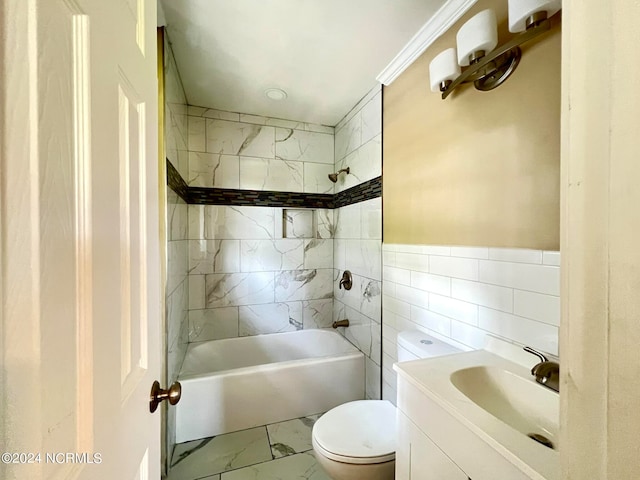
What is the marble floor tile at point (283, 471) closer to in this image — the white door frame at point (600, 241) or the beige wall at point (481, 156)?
the beige wall at point (481, 156)

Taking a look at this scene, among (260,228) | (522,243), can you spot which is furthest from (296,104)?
(522,243)

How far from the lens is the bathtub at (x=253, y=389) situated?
178 centimetres

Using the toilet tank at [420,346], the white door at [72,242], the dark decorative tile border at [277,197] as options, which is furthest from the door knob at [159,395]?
the dark decorative tile border at [277,197]

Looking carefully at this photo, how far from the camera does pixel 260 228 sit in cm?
262

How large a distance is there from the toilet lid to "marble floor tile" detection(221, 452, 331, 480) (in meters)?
0.44

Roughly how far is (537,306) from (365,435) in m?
0.99

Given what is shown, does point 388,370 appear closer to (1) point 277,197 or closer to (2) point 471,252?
(2) point 471,252

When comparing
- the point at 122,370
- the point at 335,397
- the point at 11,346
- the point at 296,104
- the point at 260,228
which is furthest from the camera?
the point at 260,228

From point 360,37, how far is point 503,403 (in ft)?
6.29

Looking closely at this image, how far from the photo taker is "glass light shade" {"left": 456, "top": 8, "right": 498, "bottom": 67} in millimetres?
1004

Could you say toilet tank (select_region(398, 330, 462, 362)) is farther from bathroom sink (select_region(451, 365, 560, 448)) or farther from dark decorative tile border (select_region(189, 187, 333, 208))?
dark decorative tile border (select_region(189, 187, 333, 208))

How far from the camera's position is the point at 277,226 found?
106 inches

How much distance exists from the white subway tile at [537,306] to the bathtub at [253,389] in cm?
140

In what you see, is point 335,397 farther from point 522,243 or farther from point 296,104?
point 296,104
